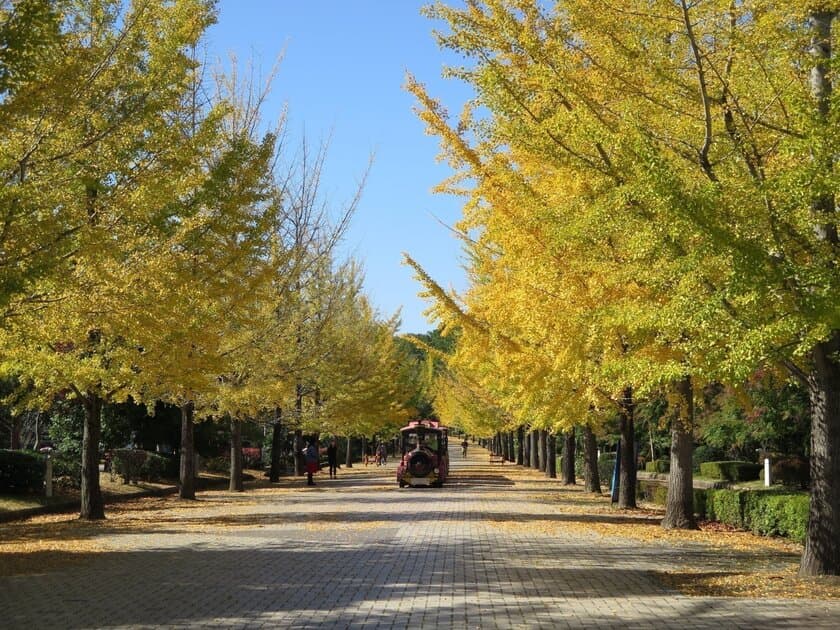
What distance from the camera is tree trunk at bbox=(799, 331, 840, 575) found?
36.3ft

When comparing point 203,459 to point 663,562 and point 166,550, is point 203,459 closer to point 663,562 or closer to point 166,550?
point 166,550

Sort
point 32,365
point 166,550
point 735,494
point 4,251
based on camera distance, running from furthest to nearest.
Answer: point 735,494 < point 32,365 < point 166,550 < point 4,251

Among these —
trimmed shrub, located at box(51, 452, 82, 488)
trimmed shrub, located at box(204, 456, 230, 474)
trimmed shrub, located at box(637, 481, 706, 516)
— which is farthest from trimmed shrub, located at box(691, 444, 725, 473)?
trimmed shrub, located at box(51, 452, 82, 488)

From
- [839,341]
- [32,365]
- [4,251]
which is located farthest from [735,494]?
[4,251]

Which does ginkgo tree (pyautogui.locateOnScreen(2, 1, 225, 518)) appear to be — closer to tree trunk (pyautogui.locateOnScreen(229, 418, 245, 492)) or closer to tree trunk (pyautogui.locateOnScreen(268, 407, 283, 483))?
tree trunk (pyautogui.locateOnScreen(229, 418, 245, 492))

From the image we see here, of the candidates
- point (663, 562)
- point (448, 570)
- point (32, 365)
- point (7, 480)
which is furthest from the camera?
point (7, 480)

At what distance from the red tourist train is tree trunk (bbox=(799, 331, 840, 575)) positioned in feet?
78.0

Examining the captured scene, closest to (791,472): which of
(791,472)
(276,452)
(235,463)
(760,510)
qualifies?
(791,472)

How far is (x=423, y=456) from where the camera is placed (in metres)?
34.8

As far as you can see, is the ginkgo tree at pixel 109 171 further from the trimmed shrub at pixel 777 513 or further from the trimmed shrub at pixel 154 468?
the trimmed shrub at pixel 154 468

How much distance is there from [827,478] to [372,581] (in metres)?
5.33

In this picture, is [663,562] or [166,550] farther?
[166,550]

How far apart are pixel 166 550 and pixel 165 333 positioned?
10.6 feet

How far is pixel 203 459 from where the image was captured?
1618 inches
